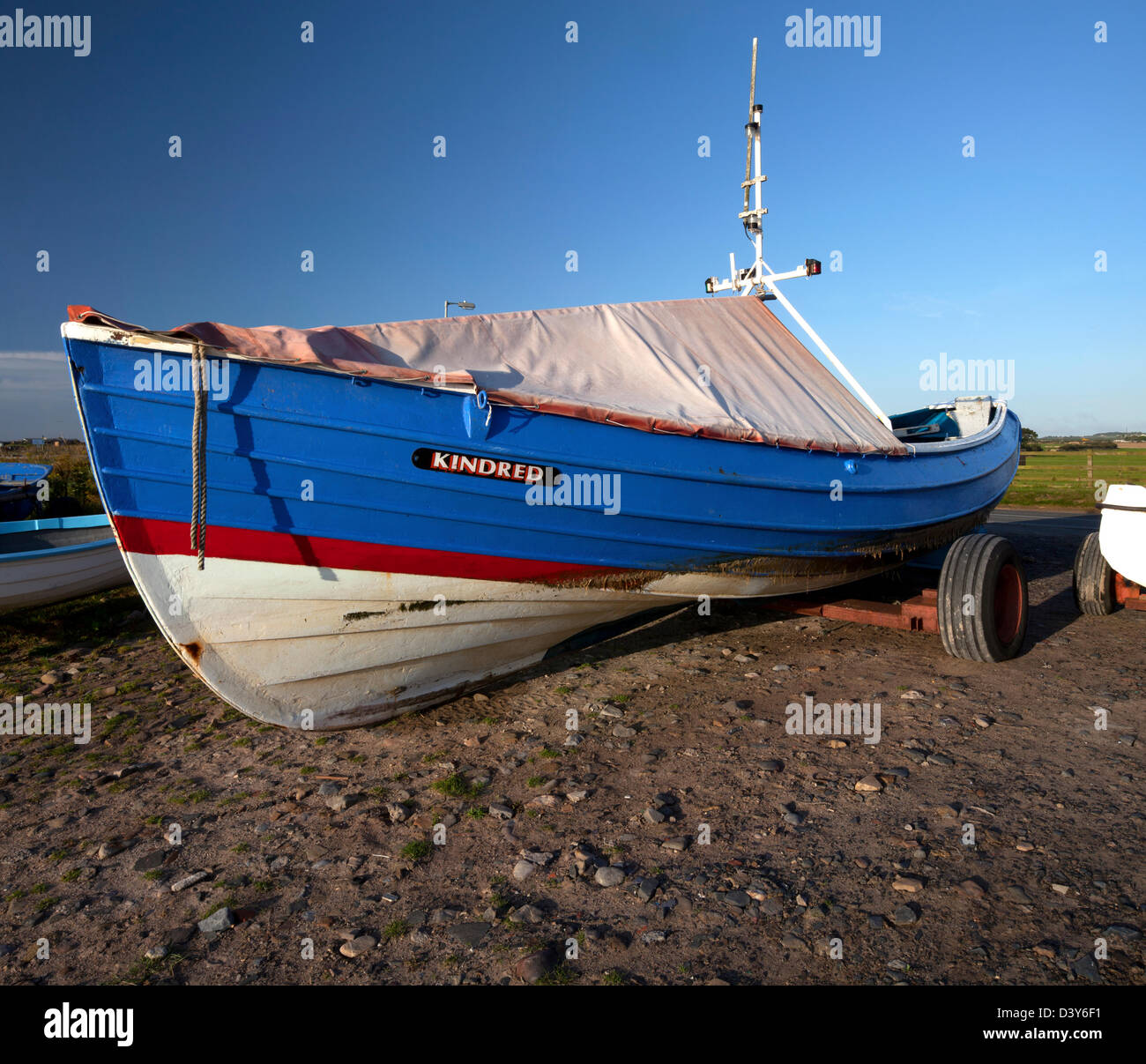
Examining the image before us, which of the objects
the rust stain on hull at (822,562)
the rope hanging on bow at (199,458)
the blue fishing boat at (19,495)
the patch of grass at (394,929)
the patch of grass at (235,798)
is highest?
the rope hanging on bow at (199,458)

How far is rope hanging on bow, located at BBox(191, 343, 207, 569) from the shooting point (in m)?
3.48

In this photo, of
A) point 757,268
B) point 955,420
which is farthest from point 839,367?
point 955,420

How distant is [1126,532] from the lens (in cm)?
616

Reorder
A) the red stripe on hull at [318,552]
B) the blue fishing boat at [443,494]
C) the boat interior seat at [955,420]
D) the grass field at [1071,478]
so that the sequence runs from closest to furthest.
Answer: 1. the blue fishing boat at [443,494]
2. the red stripe on hull at [318,552]
3. the boat interior seat at [955,420]
4. the grass field at [1071,478]

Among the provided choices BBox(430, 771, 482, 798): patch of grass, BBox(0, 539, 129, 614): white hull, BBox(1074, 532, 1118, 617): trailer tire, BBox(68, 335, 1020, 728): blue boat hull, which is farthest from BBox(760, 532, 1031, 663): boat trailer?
BBox(0, 539, 129, 614): white hull

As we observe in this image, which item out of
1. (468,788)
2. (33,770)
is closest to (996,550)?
(468,788)

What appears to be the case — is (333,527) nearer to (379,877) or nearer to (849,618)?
(379,877)

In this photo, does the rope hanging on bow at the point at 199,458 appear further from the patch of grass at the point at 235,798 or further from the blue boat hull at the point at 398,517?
the patch of grass at the point at 235,798

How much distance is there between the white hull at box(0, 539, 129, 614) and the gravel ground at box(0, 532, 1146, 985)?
4.05 ft

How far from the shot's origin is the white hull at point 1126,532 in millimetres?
6105

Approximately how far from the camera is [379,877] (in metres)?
3.02

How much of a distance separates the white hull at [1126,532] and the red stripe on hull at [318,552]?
17.1ft

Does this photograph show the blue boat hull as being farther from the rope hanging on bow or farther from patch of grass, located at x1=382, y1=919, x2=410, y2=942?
patch of grass, located at x1=382, y1=919, x2=410, y2=942

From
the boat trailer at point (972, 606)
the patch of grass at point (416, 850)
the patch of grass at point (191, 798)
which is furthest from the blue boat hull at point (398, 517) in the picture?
the patch of grass at point (416, 850)
